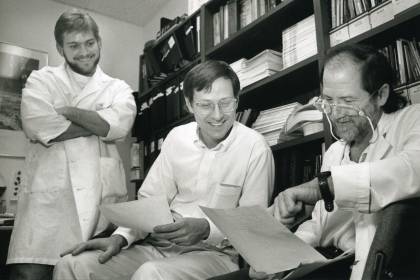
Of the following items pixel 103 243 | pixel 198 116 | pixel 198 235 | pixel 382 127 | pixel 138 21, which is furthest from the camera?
pixel 138 21

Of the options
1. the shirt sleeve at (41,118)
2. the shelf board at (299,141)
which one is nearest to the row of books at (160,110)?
the shelf board at (299,141)

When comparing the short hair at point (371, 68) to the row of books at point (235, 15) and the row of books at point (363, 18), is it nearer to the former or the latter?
the row of books at point (363, 18)

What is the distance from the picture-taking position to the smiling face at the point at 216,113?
1.62 metres

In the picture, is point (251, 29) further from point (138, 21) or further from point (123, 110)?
point (138, 21)

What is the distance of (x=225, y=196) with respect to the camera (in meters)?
1.53

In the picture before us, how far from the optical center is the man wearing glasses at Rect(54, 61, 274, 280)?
138 cm

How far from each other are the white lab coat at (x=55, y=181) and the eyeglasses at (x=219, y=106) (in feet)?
1.70

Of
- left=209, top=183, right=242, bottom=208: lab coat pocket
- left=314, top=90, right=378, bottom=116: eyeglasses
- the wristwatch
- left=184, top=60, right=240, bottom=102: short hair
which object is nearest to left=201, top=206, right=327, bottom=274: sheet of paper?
the wristwatch

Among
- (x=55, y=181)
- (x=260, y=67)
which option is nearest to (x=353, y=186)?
(x=260, y=67)

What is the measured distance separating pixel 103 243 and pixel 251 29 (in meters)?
1.34

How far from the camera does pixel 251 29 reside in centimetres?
218

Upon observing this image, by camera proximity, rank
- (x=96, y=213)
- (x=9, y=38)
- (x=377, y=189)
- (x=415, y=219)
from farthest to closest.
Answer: (x=9, y=38), (x=96, y=213), (x=377, y=189), (x=415, y=219)

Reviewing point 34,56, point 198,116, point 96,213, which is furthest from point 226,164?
point 34,56

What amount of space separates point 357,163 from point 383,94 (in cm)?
25
